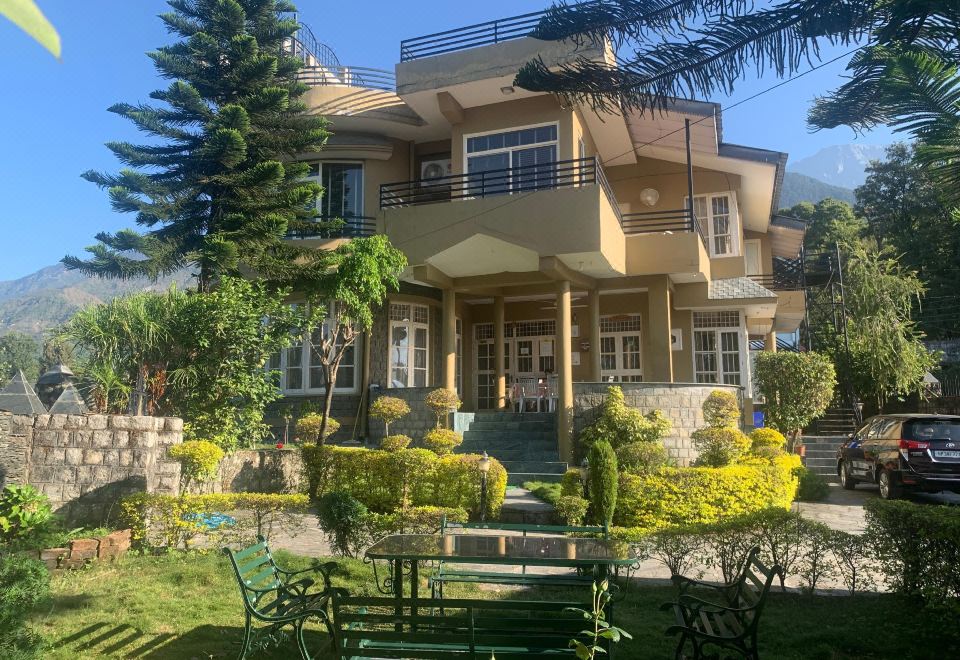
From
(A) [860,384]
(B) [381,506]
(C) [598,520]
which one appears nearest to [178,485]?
(B) [381,506]

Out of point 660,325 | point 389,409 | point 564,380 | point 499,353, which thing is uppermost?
point 660,325

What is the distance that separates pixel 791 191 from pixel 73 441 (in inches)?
8578

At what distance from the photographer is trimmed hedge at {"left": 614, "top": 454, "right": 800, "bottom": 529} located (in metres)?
8.62

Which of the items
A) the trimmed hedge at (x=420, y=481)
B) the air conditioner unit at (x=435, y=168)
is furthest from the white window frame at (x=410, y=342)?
the trimmed hedge at (x=420, y=481)

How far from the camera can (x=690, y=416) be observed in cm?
1243

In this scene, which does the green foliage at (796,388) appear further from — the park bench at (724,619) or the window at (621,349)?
the park bench at (724,619)

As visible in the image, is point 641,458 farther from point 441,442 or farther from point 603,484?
point 441,442

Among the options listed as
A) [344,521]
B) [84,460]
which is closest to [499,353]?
[344,521]

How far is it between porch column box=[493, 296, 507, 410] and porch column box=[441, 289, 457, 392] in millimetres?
2183

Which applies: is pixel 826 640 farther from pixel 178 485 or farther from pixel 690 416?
pixel 690 416

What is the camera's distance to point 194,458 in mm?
8266

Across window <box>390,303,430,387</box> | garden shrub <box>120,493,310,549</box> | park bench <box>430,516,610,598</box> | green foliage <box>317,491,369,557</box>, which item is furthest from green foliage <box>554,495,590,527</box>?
window <box>390,303,430,387</box>

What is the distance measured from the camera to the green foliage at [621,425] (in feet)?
37.6

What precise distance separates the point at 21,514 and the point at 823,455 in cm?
1616
